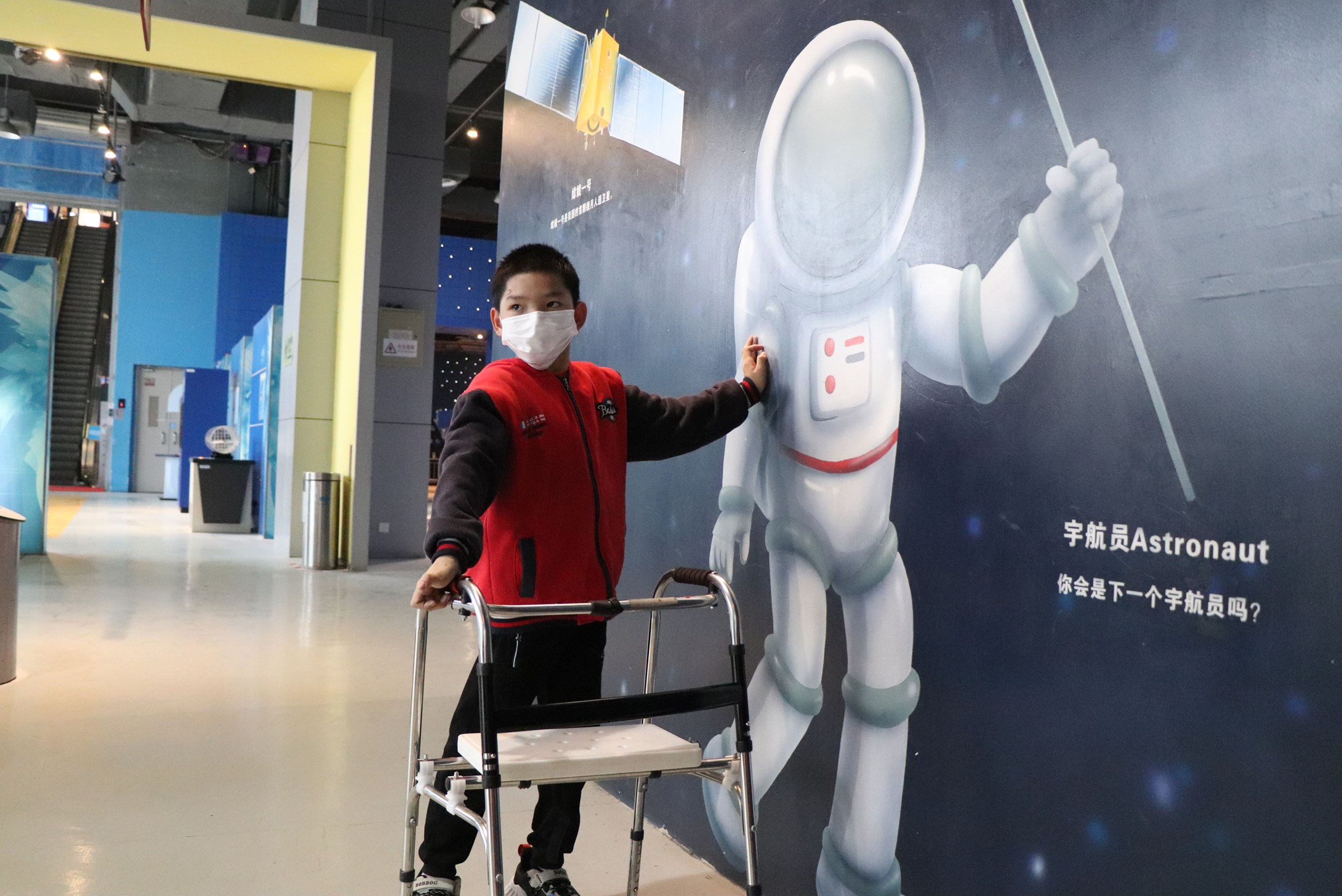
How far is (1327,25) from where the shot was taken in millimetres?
1265

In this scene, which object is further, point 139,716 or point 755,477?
point 139,716

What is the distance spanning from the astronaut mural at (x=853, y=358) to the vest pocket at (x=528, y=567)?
590 millimetres

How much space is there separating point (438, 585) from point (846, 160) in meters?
1.18

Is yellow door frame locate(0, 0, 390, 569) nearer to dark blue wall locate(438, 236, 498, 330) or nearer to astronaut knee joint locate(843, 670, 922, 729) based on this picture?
astronaut knee joint locate(843, 670, 922, 729)

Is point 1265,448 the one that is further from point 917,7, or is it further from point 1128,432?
point 917,7

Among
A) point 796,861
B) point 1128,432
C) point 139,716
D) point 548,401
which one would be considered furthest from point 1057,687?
point 139,716

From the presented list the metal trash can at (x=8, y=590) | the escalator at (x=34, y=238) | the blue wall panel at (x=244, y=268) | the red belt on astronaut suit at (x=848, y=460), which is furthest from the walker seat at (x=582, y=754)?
the escalator at (x=34, y=238)

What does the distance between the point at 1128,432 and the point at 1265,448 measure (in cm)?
21

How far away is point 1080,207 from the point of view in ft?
5.20

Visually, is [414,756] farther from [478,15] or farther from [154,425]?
[154,425]

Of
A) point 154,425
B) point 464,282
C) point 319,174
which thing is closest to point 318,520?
point 319,174

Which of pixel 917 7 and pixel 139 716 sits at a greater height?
pixel 917 7

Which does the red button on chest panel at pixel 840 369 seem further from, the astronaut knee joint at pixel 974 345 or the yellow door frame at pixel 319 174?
the yellow door frame at pixel 319 174

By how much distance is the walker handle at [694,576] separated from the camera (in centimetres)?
197
